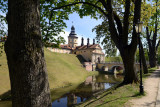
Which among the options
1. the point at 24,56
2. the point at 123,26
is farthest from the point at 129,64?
the point at 24,56

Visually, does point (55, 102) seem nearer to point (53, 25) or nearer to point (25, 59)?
point (53, 25)

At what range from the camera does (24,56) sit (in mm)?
2439

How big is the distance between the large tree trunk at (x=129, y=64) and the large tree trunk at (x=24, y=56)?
7688 millimetres

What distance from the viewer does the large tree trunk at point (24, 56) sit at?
2432mm

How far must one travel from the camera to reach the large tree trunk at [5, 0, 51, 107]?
7.98ft

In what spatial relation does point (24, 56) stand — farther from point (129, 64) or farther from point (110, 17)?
point (129, 64)

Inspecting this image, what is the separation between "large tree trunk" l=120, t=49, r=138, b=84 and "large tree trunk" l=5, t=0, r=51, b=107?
769 centimetres

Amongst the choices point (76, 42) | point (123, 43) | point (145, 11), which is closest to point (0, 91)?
point (123, 43)

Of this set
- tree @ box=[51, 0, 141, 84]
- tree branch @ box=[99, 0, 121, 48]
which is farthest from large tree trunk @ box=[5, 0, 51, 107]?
tree branch @ box=[99, 0, 121, 48]

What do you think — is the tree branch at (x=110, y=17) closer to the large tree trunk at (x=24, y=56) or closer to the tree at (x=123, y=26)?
the tree at (x=123, y=26)

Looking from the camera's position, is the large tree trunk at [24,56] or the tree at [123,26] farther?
the tree at [123,26]

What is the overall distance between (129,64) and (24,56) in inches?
326

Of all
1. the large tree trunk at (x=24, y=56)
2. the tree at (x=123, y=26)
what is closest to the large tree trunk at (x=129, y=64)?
the tree at (x=123, y=26)

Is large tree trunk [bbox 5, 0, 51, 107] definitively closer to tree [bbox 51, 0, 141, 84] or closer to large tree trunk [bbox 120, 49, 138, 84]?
tree [bbox 51, 0, 141, 84]
